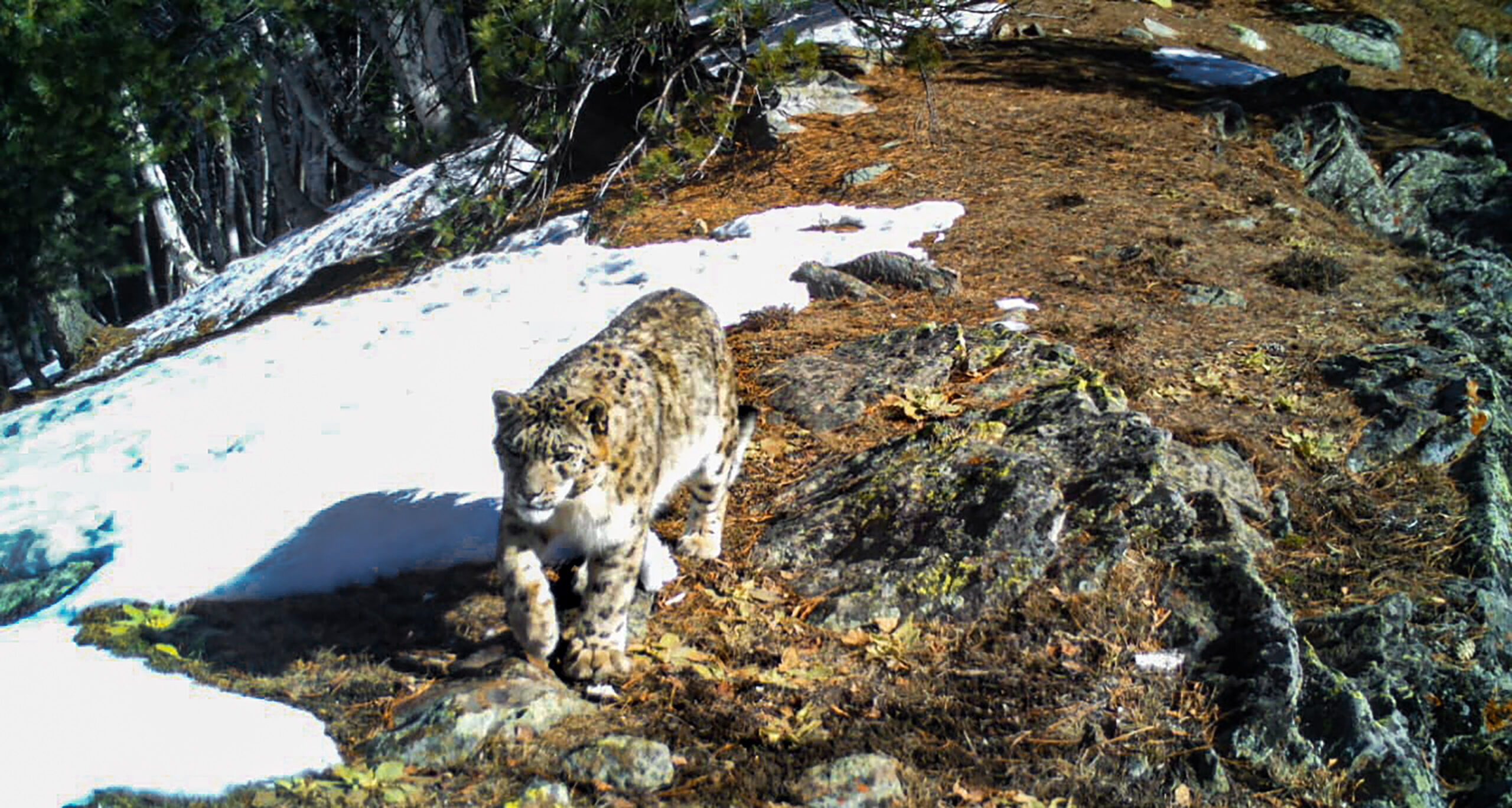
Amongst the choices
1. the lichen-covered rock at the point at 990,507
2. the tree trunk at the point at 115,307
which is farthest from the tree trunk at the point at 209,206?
the lichen-covered rock at the point at 990,507

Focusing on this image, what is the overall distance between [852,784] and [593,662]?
1.38 metres

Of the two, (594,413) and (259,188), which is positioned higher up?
(594,413)

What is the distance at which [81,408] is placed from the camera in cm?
927

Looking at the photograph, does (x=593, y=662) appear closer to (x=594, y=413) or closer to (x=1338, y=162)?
(x=594, y=413)

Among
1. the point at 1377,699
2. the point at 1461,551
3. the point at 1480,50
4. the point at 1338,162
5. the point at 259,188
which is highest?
the point at 1377,699

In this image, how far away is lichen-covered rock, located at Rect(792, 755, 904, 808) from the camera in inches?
157

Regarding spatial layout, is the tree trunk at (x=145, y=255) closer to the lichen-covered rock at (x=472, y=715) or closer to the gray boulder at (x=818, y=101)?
the gray boulder at (x=818, y=101)

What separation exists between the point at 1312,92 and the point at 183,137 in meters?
14.4

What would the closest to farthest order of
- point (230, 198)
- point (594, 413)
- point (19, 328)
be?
1. point (594, 413)
2. point (19, 328)
3. point (230, 198)

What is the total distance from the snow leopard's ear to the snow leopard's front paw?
0.97m

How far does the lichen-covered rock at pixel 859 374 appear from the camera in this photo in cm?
710

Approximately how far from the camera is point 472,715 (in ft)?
14.3

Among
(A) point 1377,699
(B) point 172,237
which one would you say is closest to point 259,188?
(B) point 172,237

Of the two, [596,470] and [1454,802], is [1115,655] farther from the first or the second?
[596,470]
